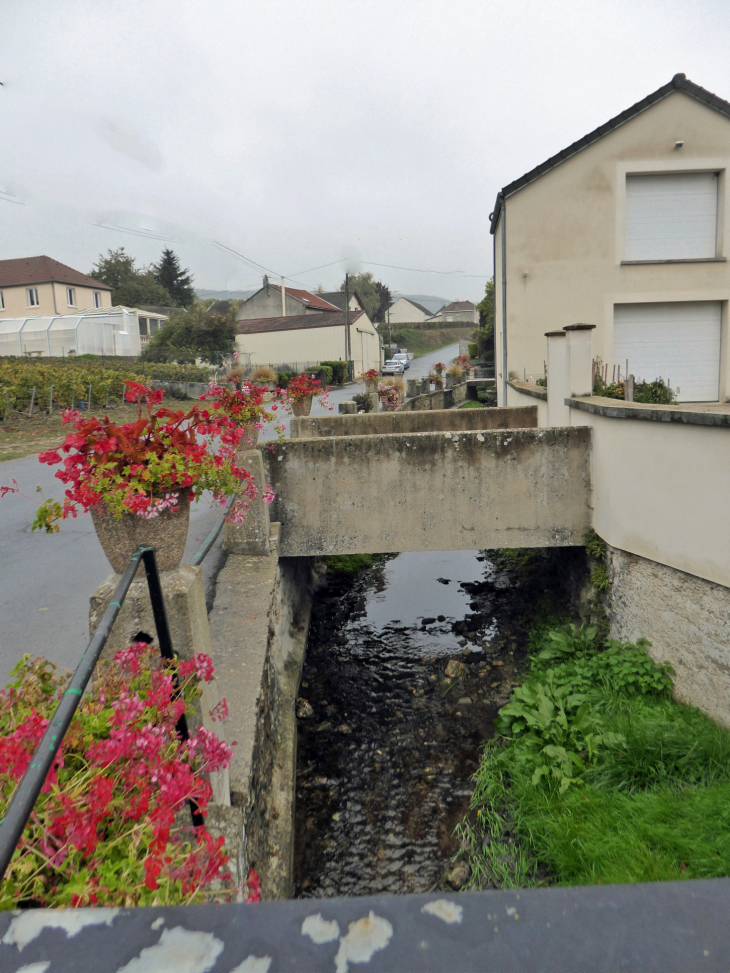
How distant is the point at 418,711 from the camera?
6.83 metres

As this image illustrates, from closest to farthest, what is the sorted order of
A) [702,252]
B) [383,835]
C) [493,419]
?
[383,835] < [493,419] < [702,252]

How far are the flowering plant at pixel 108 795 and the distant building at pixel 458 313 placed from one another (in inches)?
4196

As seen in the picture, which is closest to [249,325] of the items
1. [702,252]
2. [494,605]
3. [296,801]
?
[702,252]

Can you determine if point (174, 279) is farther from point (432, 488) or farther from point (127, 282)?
point (432, 488)

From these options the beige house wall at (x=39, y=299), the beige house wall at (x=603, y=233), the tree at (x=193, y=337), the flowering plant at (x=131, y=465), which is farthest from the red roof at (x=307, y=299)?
the flowering plant at (x=131, y=465)

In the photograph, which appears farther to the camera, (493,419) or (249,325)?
(249,325)

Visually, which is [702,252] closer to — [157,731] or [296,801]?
[296,801]

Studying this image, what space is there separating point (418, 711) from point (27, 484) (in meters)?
8.14

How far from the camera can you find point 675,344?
14.3 m

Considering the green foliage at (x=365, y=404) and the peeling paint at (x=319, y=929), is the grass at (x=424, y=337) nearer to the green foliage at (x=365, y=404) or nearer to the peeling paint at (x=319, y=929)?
the green foliage at (x=365, y=404)

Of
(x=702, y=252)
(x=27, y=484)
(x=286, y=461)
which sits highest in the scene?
(x=702, y=252)

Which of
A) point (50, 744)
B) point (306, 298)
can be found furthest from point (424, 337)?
point (50, 744)

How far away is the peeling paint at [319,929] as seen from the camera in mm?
644

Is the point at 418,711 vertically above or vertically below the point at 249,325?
below
